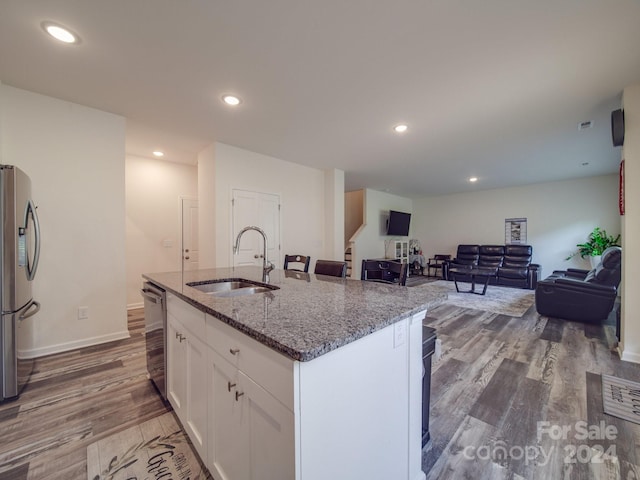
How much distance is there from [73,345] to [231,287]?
2102 millimetres

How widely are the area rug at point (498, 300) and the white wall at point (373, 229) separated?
2.12 m

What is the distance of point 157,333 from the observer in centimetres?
184

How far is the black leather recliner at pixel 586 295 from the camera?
346 centimetres

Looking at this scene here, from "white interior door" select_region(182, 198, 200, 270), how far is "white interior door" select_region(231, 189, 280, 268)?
137 cm

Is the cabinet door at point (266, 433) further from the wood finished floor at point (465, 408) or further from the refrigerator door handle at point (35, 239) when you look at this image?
the refrigerator door handle at point (35, 239)

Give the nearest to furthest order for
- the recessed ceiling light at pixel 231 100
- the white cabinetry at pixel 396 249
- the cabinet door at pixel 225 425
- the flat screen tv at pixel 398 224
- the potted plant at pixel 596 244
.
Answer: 1. the cabinet door at pixel 225 425
2. the recessed ceiling light at pixel 231 100
3. the potted plant at pixel 596 244
4. the flat screen tv at pixel 398 224
5. the white cabinetry at pixel 396 249

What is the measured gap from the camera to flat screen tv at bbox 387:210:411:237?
760 centimetres

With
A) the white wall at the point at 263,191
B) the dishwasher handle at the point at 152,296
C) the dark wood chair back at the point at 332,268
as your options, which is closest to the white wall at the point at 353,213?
the white wall at the point at 263,191

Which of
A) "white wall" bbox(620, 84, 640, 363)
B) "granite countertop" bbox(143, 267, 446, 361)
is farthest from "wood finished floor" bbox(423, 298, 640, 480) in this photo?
"granite countertop" bbox(143, 267, 446, 361)

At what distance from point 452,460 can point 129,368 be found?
2.65 metres

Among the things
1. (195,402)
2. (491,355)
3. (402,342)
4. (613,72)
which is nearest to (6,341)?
(195,402)

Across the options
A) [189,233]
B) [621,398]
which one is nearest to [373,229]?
[189,233]

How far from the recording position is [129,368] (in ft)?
7.68

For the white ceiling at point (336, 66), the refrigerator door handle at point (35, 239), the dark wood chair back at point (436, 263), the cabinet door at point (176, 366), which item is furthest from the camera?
the dark wood chair back at point (436, 263)
